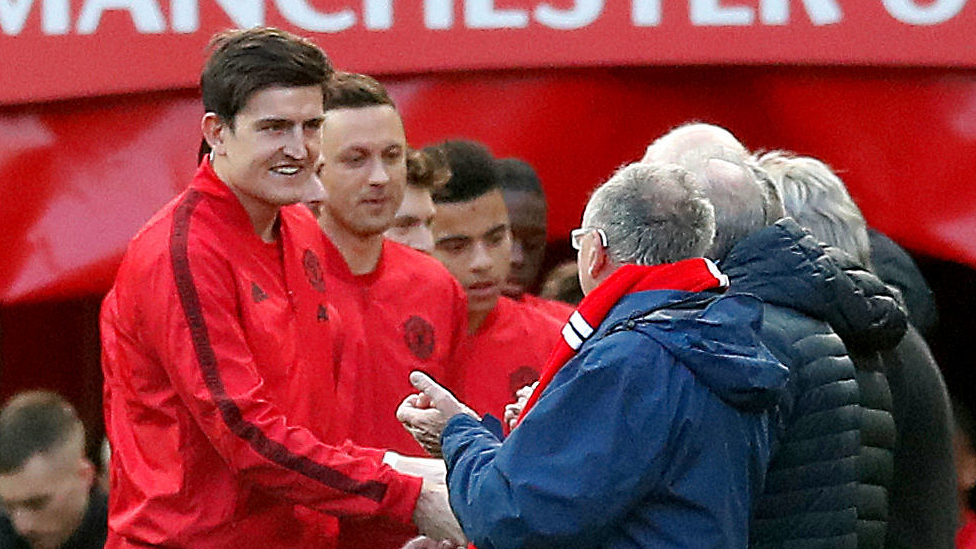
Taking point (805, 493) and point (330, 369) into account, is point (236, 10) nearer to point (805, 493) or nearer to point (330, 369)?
point (330, 369)

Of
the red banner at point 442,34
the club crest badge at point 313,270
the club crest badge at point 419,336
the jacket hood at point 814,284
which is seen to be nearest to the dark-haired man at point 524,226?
the red banner at point 442,34

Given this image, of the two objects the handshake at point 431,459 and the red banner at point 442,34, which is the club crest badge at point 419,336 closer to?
the handshake at point 431,459

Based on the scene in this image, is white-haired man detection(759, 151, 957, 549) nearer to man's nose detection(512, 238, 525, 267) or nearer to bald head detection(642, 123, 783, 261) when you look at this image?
bald head detection(642, 123, 783, 261)

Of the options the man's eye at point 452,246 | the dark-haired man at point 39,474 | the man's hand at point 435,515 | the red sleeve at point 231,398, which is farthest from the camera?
the dark-haired man at point 39,474

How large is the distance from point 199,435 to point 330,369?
0.30 metres

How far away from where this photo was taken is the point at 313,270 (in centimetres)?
403

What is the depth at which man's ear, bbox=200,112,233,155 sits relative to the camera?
3.87 m

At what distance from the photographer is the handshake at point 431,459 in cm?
359

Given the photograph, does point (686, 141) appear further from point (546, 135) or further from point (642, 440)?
point (642, 440)

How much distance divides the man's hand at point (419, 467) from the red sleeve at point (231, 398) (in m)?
0.10

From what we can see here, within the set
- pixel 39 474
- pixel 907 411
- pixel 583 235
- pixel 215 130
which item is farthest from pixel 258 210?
pixel 39 474

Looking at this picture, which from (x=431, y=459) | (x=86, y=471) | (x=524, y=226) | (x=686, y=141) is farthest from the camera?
(x=86, y=471)

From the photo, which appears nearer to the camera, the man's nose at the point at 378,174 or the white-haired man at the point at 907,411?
the white-haired man at the point at 907,411

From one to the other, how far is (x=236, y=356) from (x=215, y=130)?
435 mm
